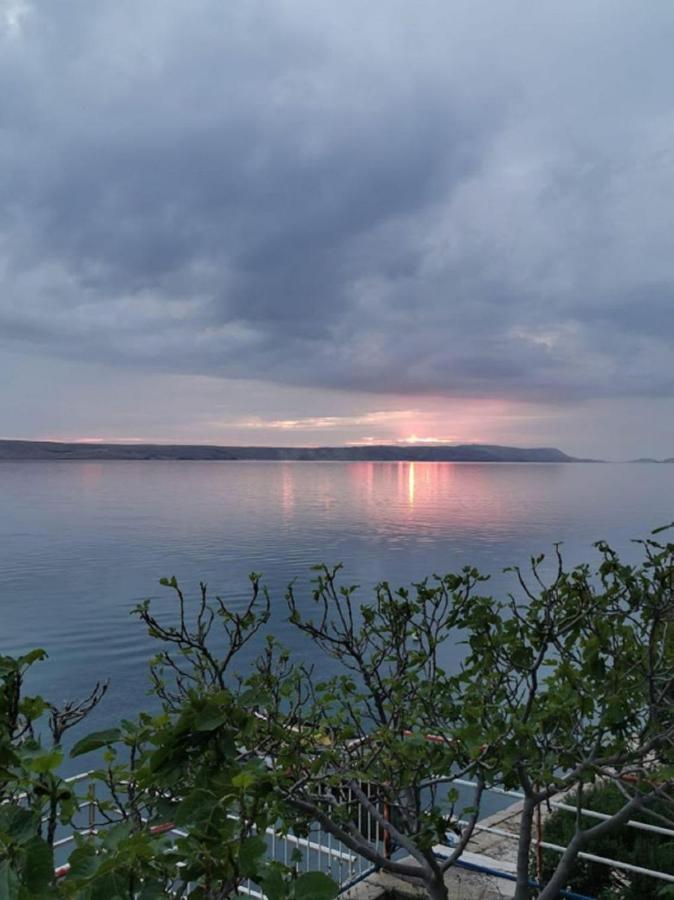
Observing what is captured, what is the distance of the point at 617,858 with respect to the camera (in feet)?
20.5

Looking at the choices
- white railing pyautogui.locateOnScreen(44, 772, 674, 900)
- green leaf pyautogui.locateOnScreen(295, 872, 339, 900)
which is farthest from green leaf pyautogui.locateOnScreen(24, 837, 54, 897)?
white railing pyautogui.locateOnScreen(44, 772, 674, 900)

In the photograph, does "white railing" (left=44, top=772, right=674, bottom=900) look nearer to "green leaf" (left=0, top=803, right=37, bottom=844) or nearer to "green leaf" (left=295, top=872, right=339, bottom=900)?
"green leaf" (left=0, top=803, right=37, bottom=844)

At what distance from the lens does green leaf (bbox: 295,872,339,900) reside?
145 centimetres

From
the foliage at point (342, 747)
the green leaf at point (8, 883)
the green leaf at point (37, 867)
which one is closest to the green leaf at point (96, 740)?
the foliage at point (342, 747)

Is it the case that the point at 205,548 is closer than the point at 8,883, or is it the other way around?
the point at 8,883

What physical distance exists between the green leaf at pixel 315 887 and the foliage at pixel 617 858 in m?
5.30

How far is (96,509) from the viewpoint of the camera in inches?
3076

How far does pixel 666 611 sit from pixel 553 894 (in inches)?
82.3

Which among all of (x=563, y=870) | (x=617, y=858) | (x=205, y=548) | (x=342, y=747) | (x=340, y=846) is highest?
(x=342, y=747)

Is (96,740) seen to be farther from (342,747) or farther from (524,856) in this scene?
(524,856)

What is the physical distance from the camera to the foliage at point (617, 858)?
5930mm

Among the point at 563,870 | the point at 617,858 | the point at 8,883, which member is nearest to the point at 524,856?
the point at 563,870

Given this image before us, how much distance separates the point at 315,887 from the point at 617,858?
6.07 meters

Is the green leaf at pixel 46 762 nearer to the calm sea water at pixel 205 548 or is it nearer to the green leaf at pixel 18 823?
the green leaf at pixel 18 823
